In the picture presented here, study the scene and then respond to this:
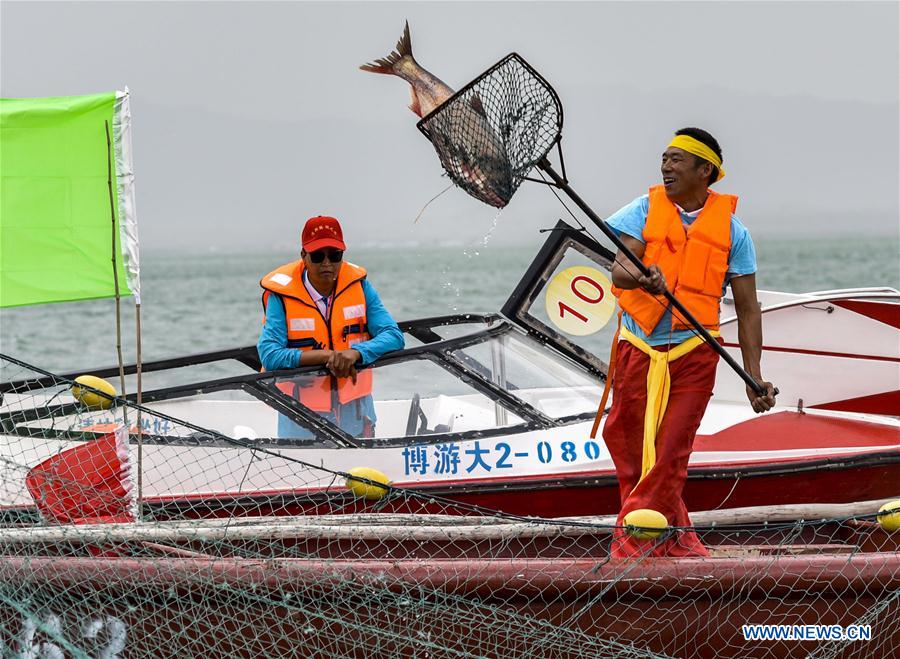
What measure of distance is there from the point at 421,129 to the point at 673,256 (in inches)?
44.3

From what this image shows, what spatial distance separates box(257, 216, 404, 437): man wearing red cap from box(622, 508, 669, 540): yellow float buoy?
1.87m

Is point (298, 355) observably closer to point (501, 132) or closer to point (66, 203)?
point (66, 203)

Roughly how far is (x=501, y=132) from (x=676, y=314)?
3.27 feet

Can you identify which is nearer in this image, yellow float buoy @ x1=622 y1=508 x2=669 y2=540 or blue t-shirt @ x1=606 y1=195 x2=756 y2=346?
yellow float buoy @ x1=622 y1=508 x2=669 y2=540

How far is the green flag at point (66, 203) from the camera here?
589cm

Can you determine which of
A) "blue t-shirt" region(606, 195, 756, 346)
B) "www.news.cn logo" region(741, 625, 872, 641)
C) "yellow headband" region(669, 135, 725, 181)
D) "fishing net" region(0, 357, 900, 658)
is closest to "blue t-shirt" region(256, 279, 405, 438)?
"fishing net" region(0, 357, 900, 658)

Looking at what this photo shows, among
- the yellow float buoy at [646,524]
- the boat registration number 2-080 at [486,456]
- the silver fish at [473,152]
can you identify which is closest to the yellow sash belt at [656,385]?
the yellow float buoy at [646,524]

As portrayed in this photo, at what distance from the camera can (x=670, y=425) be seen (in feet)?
17.3

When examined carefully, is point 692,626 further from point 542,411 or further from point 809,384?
point 809,384

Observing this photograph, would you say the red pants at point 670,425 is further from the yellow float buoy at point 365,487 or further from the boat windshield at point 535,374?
the boat windshield at point 535,374

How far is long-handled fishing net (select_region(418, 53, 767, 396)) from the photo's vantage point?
16.1 feet

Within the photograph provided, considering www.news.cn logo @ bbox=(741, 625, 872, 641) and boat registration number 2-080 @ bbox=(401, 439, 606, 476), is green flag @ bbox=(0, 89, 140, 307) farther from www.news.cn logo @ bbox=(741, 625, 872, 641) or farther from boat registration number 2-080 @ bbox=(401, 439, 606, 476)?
www.news.cn logo @ bbox=(741, 625, 872, 641)

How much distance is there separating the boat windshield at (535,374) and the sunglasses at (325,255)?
769mm

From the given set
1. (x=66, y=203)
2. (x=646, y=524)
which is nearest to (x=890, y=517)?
(x=646, y=524)
